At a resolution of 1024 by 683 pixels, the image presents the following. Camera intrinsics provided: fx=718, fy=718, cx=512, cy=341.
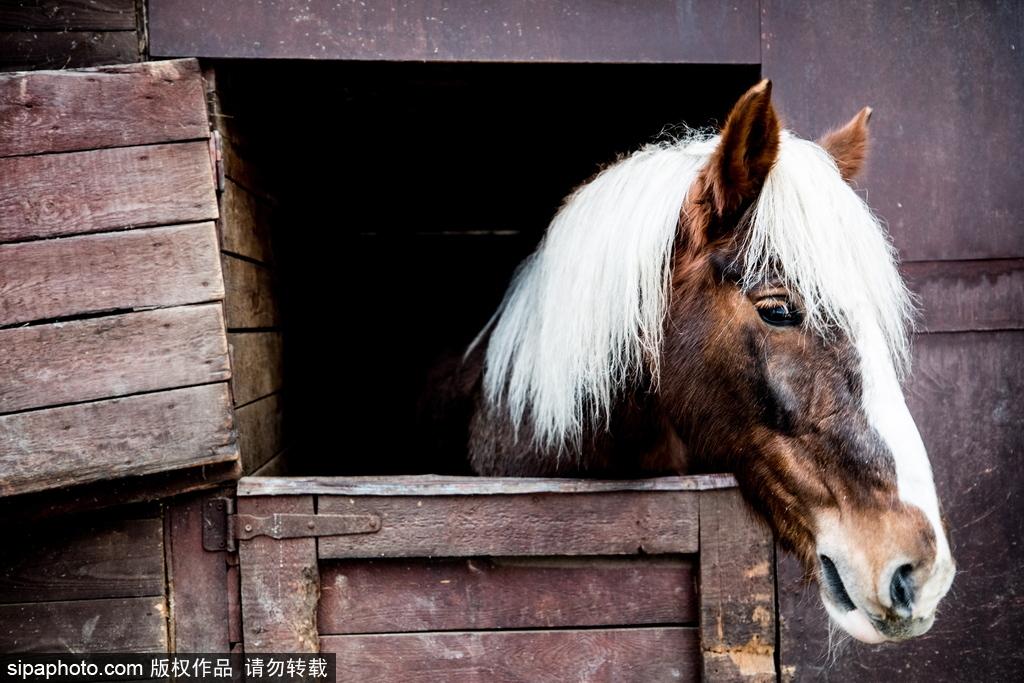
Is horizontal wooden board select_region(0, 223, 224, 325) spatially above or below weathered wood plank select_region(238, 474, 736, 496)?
above

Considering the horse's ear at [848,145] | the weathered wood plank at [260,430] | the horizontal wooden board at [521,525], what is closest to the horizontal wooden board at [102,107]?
the weathered wood plank at [260,430]

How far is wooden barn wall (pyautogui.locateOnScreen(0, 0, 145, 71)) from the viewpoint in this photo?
1734mm

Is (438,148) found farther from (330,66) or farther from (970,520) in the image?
(970,520)

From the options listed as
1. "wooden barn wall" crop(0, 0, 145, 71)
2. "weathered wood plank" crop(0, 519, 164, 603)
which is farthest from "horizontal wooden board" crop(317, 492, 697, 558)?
"wooden barn wall" crop(0, 0, 145, 71)

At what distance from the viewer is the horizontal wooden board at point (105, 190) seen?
159cm

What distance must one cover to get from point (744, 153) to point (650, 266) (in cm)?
29

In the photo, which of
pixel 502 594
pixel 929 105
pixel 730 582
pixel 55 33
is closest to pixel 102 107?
pixel 55 33

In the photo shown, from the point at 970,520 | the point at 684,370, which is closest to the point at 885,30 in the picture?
the point at 684,370

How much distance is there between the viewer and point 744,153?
1.42 m

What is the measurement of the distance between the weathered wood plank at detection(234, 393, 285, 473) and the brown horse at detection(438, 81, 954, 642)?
2.61ft

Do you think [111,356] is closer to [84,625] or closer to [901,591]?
[84,625]

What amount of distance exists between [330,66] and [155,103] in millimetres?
466

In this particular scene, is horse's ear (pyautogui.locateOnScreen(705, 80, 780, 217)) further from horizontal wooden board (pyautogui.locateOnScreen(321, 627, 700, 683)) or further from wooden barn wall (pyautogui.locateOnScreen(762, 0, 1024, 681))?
horizontal wooden board (pyautogui.locateOnScreen(321, 627, 700, 683))

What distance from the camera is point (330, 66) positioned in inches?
75.3
